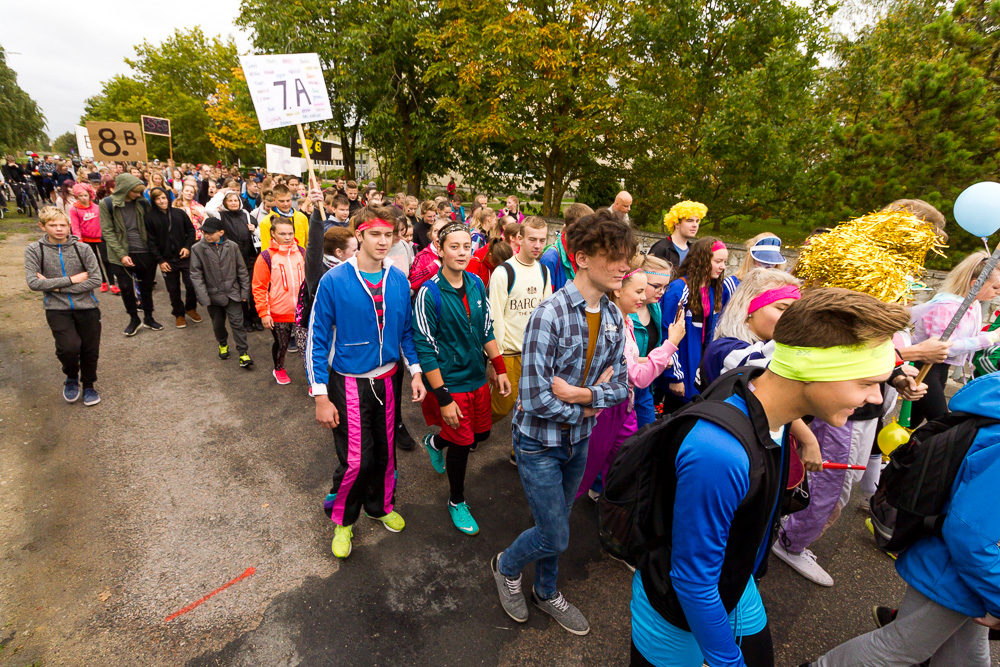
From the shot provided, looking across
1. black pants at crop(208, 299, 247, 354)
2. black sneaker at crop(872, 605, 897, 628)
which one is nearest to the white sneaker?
A: black sneaker at crop(872, 605, 897, 628)

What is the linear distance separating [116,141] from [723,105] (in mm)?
13216

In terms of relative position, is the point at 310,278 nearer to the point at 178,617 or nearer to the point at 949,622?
the point at 178,617

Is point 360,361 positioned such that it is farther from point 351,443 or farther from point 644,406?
point 644,406

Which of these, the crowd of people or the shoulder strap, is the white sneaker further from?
the shoulder strap

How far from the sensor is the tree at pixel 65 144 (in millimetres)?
110275

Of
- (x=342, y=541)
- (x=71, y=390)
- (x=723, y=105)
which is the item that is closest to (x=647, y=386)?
(x=342, y=541)

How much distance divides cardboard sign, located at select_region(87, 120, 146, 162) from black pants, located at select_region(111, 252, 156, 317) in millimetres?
5627

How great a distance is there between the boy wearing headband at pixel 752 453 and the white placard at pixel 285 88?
5.61 metres

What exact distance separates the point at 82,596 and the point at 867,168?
979cm

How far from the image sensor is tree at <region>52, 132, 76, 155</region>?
110 m

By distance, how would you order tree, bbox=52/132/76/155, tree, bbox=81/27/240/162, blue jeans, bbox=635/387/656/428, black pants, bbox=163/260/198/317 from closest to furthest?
blue jeans, bbox=635/387/656/428 < black pants, bbox=163/260/198/317 < tree, bbox=81/27/240/162 < tree, bbox=52/132/76/155

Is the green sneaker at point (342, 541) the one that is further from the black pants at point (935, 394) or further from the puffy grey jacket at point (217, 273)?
the black pants at point (935, 394)

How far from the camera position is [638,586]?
1862mm

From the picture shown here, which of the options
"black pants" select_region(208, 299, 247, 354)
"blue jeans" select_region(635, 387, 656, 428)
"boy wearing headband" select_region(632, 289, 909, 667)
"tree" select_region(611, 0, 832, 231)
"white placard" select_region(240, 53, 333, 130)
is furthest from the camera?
"tree" select_region(611, 0, 832, 231)
